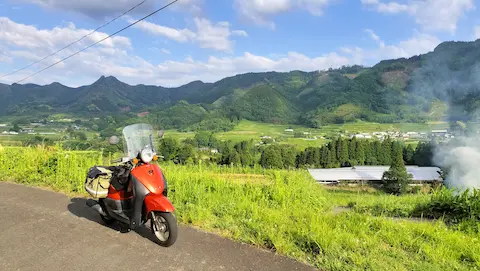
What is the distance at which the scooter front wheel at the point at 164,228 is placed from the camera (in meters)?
3.30

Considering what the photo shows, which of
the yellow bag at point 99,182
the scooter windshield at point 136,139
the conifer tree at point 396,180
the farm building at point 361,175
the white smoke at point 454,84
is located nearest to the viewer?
the scooter windshield at point 136,139

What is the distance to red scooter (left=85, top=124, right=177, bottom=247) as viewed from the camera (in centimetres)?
343

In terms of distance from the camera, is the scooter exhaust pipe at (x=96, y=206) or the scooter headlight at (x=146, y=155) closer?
the scooter headlight at (x=146, y=155)

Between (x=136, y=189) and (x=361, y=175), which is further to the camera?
(x=361, y=175)

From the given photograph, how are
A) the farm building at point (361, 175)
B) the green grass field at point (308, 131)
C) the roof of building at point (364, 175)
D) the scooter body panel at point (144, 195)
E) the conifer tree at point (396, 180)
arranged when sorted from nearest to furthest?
the scooter body panel at point (144, 195)
the conifer tree at point (396, 180)
the farm building at point (361, 175)
the roof of building at point (364, 175)
the green grass field at point (308, 131)

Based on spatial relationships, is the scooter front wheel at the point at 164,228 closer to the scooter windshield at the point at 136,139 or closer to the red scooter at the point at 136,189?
the red scooter at the point at 136,189

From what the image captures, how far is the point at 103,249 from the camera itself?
336 cm

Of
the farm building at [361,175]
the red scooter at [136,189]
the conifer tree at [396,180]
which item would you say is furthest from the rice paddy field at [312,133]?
the red scooter at [136,189]

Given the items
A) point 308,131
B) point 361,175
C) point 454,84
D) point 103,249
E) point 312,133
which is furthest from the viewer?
point 308,131

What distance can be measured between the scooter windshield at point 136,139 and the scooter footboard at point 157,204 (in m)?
0.62

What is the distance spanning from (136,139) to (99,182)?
88cm

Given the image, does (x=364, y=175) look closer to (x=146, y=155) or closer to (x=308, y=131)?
(x=146, y=155)

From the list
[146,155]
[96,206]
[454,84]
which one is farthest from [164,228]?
[454,84]

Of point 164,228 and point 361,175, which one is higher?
point 164,228
